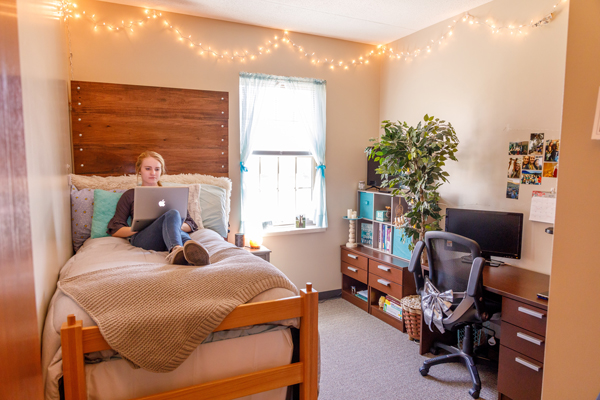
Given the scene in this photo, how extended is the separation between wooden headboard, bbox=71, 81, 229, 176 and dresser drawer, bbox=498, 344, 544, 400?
2.67 meters

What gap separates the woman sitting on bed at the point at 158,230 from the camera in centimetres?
192

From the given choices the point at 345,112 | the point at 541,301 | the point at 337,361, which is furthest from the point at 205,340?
the point at 345,112

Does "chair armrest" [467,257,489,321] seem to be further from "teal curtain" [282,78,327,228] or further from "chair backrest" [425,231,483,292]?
"teal curtain" [282,78,327,228]

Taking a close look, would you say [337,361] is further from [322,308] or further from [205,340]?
[205,340]

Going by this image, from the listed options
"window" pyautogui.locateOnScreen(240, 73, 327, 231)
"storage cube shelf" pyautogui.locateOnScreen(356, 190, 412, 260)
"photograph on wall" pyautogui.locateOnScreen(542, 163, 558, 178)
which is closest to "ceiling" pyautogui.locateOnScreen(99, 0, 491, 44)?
"window" pyautogui.locateOnScreen(240, 73, 327, 231)

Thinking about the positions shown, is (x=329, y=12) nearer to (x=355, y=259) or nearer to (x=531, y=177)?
(x=531, y=177)

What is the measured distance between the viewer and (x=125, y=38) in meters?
3.22

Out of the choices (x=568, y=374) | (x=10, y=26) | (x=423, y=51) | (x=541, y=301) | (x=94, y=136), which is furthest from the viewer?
(x=423, y=51)

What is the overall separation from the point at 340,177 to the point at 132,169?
2128mm

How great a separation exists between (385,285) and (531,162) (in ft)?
5.26

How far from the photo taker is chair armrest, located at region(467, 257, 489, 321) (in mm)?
2213

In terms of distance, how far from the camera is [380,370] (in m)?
2.72

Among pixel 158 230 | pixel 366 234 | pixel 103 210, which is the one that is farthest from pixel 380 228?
pixel 103 210

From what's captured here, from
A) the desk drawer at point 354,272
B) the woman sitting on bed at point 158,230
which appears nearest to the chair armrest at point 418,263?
the desk drawer at point 354,272
